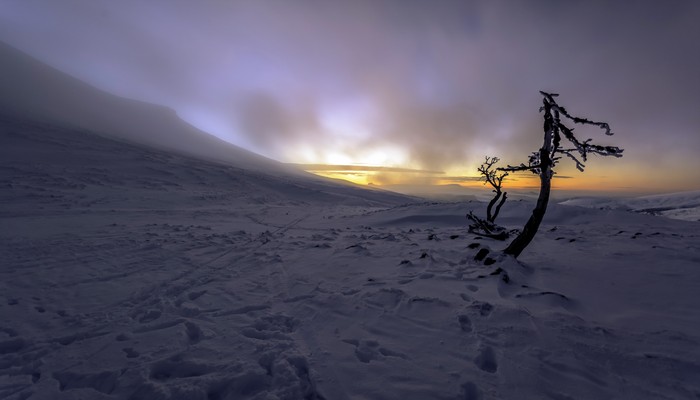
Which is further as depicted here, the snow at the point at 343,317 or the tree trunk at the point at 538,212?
the tree trunk at the point at 538,212

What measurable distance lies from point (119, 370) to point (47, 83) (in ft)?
446

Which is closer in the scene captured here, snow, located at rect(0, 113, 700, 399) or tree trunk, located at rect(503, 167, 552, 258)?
snow, located at rect(0, 113, 700, 399)

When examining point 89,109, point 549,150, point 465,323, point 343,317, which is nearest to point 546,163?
point 549,150

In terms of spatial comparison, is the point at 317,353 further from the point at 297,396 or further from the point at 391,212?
the point at 391,212

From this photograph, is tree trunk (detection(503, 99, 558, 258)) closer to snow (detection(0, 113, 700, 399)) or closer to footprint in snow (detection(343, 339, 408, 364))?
snow (detection(0, 113, 700, 399))

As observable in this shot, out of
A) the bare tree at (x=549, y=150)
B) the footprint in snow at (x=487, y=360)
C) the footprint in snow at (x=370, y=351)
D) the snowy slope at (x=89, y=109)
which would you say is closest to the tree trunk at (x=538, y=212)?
the bare tree at (x=549, y=150)

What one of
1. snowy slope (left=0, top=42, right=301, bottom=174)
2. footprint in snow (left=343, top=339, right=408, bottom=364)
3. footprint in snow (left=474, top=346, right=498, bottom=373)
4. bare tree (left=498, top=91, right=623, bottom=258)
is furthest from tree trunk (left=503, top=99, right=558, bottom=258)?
snowy slope (left=0, top=42, right=301, bottom=174)

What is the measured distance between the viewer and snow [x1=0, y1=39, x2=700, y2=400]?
3.73 metres

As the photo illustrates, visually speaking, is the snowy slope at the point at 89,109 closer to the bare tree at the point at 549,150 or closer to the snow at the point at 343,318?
the snow at the point at 343,318

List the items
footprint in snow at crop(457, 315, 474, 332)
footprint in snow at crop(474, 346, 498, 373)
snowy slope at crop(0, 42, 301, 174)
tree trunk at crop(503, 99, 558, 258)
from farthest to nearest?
snowy slope at crop(0, 42, 301, 174) < tree trunk at crop(503, 99, 558, 258) < footprint in snow at crop(457, 315, 474, 332) < footprint in snow at crop(474, 346, 498, 373)

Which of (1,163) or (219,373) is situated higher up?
(1,163)

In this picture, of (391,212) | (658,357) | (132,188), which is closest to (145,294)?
(658,357)

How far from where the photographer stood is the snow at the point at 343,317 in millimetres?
3730

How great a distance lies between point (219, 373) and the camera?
3953mm
